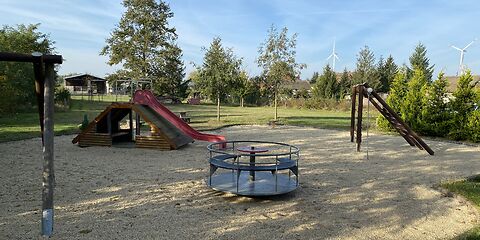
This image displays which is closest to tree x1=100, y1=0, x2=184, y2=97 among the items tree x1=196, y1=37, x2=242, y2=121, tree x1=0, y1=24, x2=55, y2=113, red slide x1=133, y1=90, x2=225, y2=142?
tree x1=0, y1=24, x2=55, y2=113

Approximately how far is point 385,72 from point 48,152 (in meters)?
45.0

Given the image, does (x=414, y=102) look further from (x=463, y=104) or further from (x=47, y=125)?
(x=47, y=125)

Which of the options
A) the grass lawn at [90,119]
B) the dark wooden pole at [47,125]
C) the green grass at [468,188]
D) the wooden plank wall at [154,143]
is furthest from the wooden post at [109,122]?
the green grass at [468,188]

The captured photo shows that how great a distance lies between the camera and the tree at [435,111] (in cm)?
1462

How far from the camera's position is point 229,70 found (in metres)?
19.8

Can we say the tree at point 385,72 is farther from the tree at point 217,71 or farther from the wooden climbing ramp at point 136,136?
the wooden climbing ramp at point 136,136

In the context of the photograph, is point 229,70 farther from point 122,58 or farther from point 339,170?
point 122,58

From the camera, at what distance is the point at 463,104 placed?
46.8 ft

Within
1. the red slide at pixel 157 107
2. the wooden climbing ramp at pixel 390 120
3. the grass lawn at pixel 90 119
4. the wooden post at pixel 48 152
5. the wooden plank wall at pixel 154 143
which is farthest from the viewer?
the grass lawn at pixel 90 119

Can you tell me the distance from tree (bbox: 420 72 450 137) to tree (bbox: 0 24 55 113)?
699 inches

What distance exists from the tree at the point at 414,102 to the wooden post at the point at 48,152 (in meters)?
14.7

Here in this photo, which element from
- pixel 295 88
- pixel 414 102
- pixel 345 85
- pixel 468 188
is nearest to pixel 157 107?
pixel 468 188

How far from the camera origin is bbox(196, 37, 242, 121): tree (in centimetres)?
1964

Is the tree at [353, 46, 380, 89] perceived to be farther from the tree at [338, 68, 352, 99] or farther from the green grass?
the green grass
